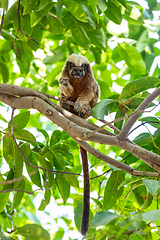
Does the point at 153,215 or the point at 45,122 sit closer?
the point at 153,215

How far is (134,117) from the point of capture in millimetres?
1719

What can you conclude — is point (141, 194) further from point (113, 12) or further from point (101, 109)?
point (113, 12)

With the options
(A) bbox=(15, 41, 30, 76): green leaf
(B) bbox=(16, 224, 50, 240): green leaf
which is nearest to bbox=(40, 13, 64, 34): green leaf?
(A) bbox=(15, 41, 30, 76): green leaf

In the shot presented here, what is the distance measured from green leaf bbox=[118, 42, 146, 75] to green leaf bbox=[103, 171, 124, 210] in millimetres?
1887

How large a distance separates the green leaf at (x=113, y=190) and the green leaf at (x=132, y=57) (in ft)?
6.19

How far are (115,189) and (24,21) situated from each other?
1974 millimetres

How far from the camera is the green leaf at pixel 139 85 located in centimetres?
192

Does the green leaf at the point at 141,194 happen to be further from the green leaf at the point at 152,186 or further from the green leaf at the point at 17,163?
the green leaf at the point at 17,163

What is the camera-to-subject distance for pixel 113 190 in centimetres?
240

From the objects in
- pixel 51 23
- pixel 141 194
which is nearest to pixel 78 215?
pixel 141 194

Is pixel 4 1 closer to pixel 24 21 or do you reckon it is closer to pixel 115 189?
pixel 24 21

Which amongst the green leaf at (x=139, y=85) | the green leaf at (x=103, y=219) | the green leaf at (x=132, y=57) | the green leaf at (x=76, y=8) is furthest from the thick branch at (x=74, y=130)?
the green leaf at (x=132, y=57)

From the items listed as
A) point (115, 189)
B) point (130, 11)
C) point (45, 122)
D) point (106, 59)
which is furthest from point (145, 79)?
point (45, 122)

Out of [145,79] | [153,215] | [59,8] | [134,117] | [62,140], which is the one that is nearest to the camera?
[153,215]
